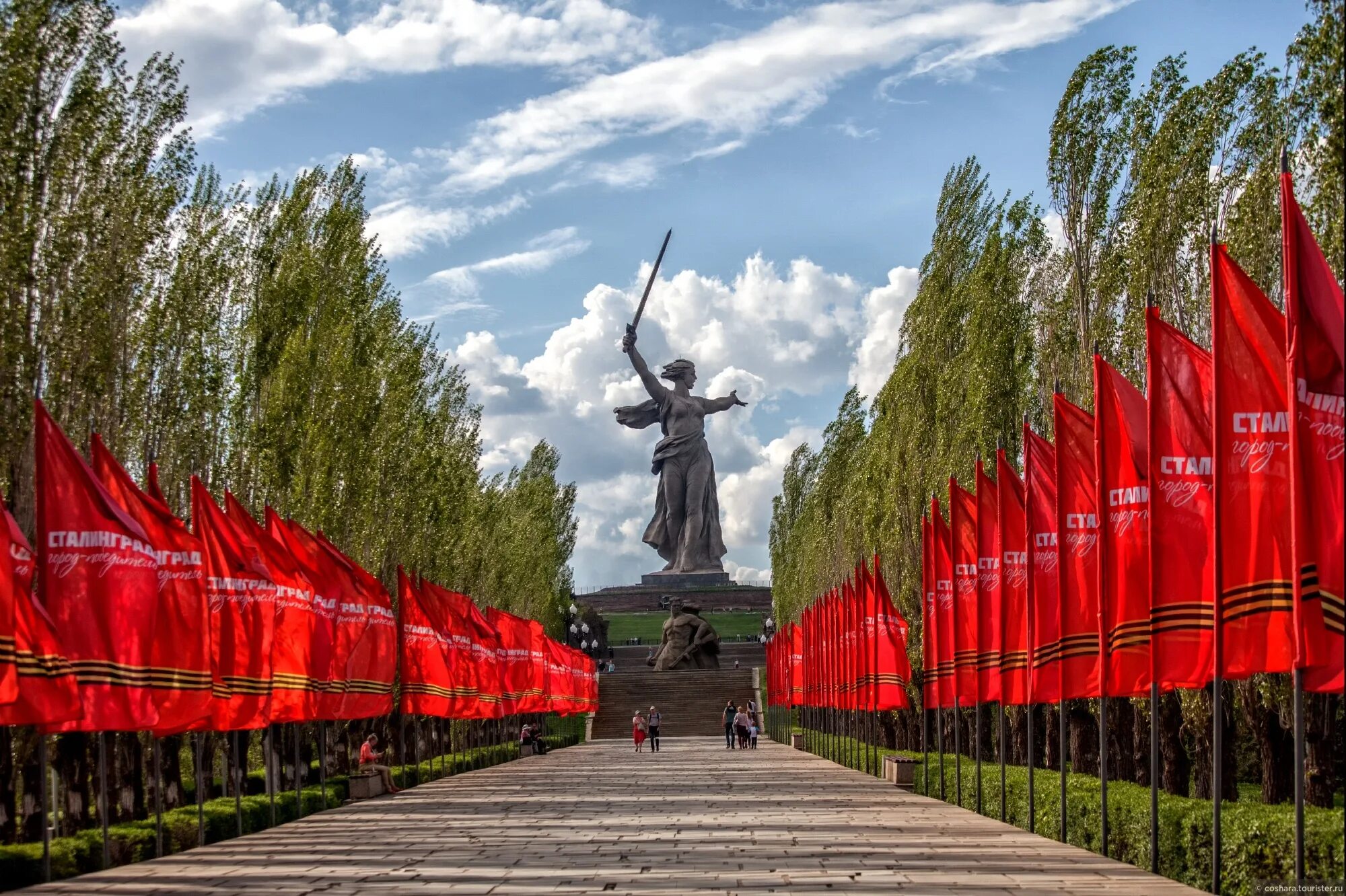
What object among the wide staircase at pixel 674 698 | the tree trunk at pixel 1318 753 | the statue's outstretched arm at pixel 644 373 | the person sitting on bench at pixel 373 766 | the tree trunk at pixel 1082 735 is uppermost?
the statue's outstretched arm at pixel 644 373

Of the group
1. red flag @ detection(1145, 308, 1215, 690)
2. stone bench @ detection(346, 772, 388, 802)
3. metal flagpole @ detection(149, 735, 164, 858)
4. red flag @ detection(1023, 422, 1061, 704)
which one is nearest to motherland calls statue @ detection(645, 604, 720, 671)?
stone bench @ detection(346, 772, 388, 802)

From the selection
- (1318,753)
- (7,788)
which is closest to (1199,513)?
(1318,753)

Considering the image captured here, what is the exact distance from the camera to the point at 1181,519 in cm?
1315

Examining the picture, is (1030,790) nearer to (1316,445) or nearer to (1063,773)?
(1063,773)

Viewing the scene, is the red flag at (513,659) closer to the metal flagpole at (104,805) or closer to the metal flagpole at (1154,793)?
the metal flagpole at (104,805)

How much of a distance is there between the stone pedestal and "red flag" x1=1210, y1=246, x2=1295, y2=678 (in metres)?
84.4

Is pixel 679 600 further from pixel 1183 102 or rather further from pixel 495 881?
pixel 495 881

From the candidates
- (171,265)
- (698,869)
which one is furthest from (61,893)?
(171,265)

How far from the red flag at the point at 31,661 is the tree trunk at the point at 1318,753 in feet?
37.9

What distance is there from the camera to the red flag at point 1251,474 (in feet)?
37.1

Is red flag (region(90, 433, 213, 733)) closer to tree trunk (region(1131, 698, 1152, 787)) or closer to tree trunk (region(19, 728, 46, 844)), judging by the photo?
tree trunk (region(19, 728, 46, 844))

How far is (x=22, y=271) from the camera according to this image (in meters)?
17.8

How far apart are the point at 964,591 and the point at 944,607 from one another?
168cm

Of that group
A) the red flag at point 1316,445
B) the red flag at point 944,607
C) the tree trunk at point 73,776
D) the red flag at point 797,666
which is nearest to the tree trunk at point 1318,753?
the red flag at point 944,607
